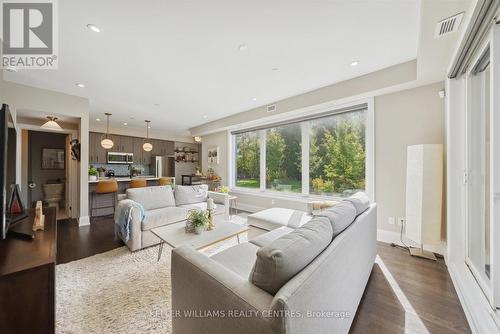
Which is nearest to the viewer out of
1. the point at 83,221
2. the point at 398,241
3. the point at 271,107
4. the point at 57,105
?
the point at 398,241

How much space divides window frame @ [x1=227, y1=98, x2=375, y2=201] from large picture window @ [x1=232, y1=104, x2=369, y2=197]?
0.07 feet

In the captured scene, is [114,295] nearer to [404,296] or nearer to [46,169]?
[404,296]

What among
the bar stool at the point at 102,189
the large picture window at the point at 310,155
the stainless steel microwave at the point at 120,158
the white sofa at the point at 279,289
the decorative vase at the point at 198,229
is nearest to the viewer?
the white sofa at the point at 279,289

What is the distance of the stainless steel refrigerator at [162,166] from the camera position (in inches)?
282

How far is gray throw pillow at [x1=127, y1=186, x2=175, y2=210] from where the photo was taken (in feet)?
10.6

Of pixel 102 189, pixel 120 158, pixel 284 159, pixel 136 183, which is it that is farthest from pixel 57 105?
pixel 284 159

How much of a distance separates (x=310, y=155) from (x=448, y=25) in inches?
108

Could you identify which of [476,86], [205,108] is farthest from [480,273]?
[205,108]

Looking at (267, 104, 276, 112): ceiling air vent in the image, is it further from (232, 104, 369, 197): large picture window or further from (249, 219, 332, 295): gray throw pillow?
(249, 219, 332, 295): gray throw pillow

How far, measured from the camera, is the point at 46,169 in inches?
229

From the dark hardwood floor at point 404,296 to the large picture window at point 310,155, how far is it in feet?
4.52

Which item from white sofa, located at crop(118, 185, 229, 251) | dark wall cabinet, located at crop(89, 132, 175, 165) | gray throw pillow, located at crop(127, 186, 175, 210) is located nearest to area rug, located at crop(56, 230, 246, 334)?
white sofa, located at crop(118, 185, 229, 251)

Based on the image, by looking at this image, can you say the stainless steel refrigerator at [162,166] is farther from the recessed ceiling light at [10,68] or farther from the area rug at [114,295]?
the area rug at [114,295]

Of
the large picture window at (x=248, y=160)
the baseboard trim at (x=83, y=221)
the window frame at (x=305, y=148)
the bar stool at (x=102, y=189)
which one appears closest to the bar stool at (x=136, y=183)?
the bar stool at (x=102, y=189)
